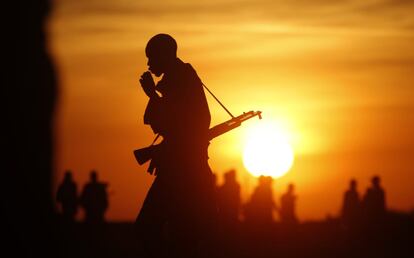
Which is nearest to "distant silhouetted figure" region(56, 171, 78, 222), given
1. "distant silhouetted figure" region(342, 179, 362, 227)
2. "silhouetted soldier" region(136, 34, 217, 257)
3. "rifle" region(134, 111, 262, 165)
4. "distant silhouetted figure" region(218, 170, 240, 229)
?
"distant silhouetted figure" region(218, 170, 240, 229)

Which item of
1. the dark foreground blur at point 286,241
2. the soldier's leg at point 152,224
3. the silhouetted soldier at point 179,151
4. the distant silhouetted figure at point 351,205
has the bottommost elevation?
the soldier's leg at point 152,224

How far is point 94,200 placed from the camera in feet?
103

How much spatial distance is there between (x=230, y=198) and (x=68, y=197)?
14.9ft

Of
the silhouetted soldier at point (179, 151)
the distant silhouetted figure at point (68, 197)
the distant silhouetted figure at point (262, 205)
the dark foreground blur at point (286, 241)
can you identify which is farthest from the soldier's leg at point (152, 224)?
the distant silhouetted figure at point (262, 205)

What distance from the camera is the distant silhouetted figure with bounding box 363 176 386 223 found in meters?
30.4

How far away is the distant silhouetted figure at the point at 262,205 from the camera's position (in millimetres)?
34375

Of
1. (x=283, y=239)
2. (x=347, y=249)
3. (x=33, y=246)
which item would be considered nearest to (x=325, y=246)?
(x=347, y=249)

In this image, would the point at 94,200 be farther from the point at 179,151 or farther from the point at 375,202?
the point at 179,151

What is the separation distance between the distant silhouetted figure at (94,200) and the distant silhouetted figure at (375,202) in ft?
22.1

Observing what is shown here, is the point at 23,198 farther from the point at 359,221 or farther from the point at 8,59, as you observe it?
the point at 359,221

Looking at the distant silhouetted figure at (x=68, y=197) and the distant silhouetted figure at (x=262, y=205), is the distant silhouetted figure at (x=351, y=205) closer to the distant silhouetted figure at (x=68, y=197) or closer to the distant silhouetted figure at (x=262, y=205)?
the distant silhouetted figure at (x=262, y=205)

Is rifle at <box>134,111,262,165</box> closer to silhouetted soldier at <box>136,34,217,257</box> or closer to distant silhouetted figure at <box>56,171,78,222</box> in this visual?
silhouetted soldier at <box>136,34,217,257</box>

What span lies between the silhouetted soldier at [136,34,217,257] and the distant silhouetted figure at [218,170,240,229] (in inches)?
877

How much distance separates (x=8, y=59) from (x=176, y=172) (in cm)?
434
